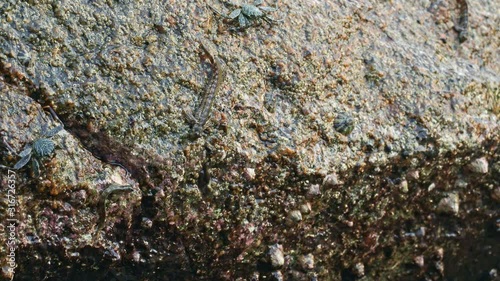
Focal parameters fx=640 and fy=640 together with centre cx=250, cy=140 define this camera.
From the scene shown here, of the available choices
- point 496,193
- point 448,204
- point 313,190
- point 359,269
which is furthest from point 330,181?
point 496,193

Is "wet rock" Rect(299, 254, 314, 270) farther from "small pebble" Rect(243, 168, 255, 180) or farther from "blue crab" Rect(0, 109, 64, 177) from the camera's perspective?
"blue crab" Rect(0, 109, 64, 177)

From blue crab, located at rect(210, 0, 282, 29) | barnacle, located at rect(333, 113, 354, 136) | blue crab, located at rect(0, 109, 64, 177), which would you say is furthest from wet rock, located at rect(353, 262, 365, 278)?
blue crab, located at rect(0, 109, 64, 177)

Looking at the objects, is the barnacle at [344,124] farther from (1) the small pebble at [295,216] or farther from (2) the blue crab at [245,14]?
(2) the blue crab at [245,14]

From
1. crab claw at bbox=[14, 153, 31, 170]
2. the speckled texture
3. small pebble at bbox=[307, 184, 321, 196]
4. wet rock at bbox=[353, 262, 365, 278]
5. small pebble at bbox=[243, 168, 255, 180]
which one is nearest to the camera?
crab claw at bbox=[14, 153, 31, 170]

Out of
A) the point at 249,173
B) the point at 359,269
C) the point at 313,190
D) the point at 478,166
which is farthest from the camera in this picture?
the point at 478,166

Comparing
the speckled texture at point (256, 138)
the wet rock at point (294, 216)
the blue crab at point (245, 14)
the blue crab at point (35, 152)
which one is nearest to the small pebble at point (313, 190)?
the speckled texture at point (256, 138)

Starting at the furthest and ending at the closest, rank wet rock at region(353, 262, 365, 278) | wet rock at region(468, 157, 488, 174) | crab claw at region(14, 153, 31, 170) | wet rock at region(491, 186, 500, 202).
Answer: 1. wet rock at region(491, 186, 500, 202)
2. wet rock at region(468, 157, 488, 174)
3. wet rock at region(353, 262, 365, 278)
4. crab claw at region(14, 153, 31, 170)

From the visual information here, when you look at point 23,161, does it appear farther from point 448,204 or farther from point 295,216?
point 448,204

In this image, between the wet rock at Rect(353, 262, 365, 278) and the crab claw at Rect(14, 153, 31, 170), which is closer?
the crab claw at Rect(14, 153, 31, 170)
